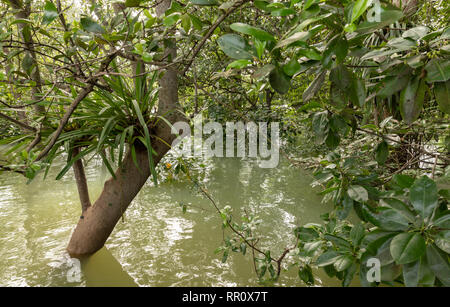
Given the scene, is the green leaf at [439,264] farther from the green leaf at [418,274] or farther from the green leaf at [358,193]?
the green leaf at [358,193]

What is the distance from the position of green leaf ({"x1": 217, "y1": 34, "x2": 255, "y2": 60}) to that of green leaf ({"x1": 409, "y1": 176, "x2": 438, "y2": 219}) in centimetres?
54

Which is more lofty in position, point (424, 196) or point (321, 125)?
point (321, 125)

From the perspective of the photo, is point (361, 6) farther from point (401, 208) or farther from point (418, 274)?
point (418, 274)

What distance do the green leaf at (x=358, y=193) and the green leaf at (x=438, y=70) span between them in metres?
0.43

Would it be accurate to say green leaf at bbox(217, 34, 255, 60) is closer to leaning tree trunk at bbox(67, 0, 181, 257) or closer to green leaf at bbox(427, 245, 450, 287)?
green leaf at bbox(427, 245, 450, 287)

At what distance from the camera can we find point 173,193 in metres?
3.07

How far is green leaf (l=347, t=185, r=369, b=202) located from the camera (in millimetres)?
900

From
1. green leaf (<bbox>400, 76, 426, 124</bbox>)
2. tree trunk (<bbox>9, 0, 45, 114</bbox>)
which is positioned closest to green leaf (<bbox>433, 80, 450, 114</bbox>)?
green leaf (<bbox>400, 76, 426, 124</bbox>)

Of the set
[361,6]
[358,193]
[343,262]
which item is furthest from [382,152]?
[361,6]

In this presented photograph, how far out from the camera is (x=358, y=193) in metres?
0.93

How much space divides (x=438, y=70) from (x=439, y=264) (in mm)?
460

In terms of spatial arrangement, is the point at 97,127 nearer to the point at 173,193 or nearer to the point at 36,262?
the point at 36,262

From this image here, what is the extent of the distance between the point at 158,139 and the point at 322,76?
1.18 metres
